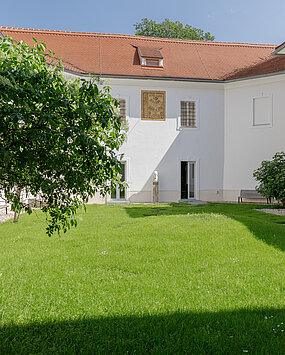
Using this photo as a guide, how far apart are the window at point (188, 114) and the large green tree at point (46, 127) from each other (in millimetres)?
17557

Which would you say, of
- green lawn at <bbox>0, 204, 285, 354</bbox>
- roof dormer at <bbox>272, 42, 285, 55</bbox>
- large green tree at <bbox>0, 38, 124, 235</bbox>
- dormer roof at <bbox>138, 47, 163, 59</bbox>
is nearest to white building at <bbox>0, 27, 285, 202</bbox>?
dormer roof at <bbox>138, 47, 163, 59</bbox>

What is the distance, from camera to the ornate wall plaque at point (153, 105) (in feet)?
64.6

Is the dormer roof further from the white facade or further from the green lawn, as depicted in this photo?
the green lawn

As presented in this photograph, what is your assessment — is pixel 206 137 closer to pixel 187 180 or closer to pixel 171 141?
pixel 171 141

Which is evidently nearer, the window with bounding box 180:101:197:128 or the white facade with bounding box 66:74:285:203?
the white facade with bounding box 66:74:285:203

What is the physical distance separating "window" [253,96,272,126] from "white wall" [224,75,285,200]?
0.17 metres

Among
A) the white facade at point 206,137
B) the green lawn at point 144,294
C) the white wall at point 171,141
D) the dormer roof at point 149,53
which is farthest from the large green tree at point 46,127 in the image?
the dormer roof at point 149,53

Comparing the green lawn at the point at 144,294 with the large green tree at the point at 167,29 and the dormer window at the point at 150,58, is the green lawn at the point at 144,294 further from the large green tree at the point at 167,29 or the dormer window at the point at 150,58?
the large green tree at the point at 167,29

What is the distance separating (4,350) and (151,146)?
55.3 ft

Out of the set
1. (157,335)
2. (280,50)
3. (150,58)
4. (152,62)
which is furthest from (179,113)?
(157,335)

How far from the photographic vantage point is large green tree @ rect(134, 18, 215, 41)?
3275cm

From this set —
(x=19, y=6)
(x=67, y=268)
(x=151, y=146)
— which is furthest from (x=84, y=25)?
(x=67, y=268)

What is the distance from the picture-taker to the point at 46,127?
2777mm

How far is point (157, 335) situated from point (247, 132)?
58.1 ft
